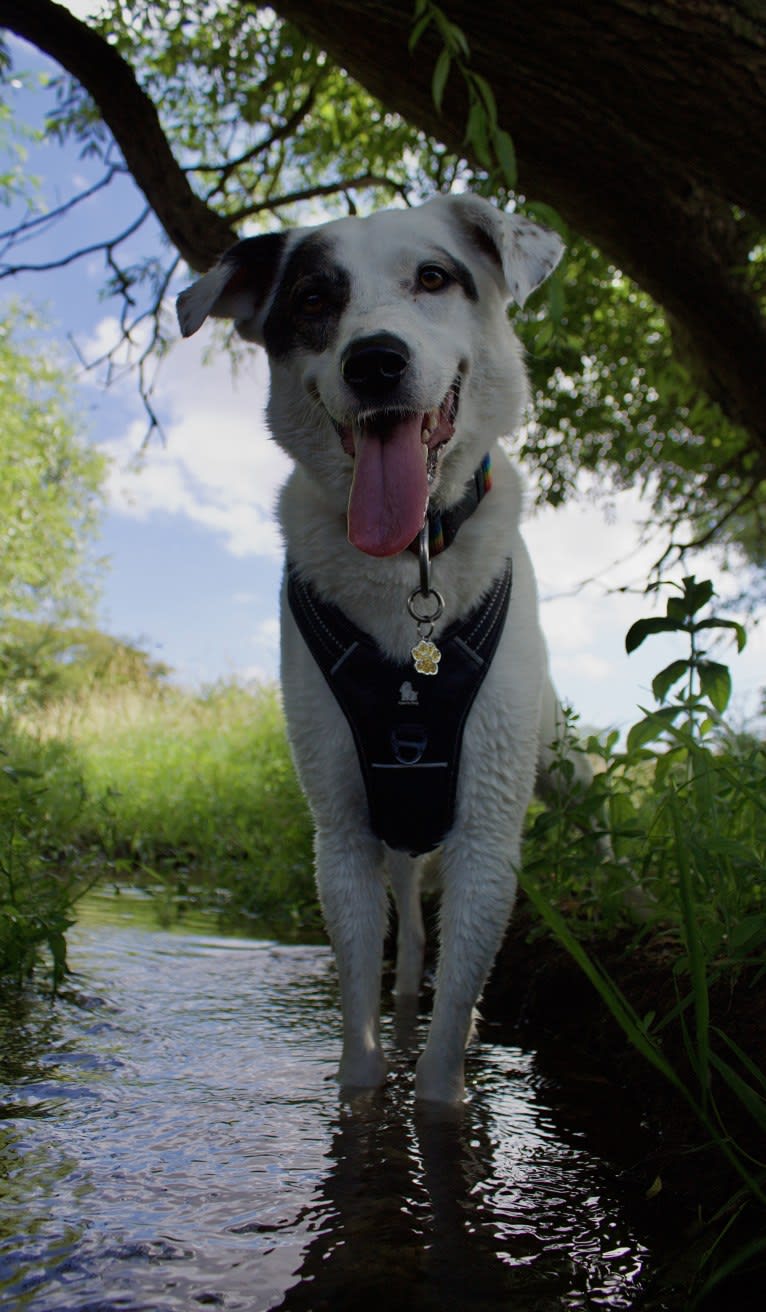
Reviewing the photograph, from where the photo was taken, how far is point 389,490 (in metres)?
2.63

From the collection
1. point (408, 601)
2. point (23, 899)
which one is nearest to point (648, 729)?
point (408, 601)

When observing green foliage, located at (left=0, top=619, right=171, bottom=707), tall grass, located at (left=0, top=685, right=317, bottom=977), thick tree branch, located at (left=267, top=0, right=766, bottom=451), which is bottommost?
tall grass, located at (left=0, top=685, right=317, bottom=977)

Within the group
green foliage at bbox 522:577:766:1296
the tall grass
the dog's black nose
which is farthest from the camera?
the tall grass

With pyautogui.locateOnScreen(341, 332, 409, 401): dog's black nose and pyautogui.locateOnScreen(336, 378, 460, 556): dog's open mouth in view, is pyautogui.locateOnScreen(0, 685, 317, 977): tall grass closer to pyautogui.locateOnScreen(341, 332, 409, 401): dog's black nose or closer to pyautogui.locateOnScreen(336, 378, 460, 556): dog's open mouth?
pyautogui.locateOnScreen(336, 378, 460, 556): dog's open mouth

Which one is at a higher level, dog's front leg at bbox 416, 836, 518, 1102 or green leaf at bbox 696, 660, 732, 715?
green leaf at bbox 696, 660, 732, 715

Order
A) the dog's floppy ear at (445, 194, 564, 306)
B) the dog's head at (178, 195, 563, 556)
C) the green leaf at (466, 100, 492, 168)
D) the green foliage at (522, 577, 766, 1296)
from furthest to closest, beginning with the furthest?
the green leaf at (466, 100, 492, 168) < the dog's floppy ear at (445, 194, 564, 306) < the dog's head at (178, 195, 563, 556) < the green foliage at (522, 577, 766, 1296)

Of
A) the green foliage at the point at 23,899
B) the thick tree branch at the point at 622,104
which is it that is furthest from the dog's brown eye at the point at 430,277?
the thick tree branch at the point at 622,104

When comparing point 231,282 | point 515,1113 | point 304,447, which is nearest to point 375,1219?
point 515,1113

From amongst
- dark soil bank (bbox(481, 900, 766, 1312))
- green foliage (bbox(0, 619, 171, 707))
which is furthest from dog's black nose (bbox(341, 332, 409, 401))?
green foliage (bbox(0, 619, 171, 707))

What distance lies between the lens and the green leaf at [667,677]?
2.76 m

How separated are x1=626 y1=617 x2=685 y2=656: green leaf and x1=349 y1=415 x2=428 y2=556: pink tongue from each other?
1.92 feet

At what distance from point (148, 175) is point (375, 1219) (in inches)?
229

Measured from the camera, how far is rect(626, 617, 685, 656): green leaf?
2709 mm

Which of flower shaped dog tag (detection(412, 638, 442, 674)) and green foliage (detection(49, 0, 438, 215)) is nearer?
flower shaped dog tag (detection(412, 638, 442, 674))
